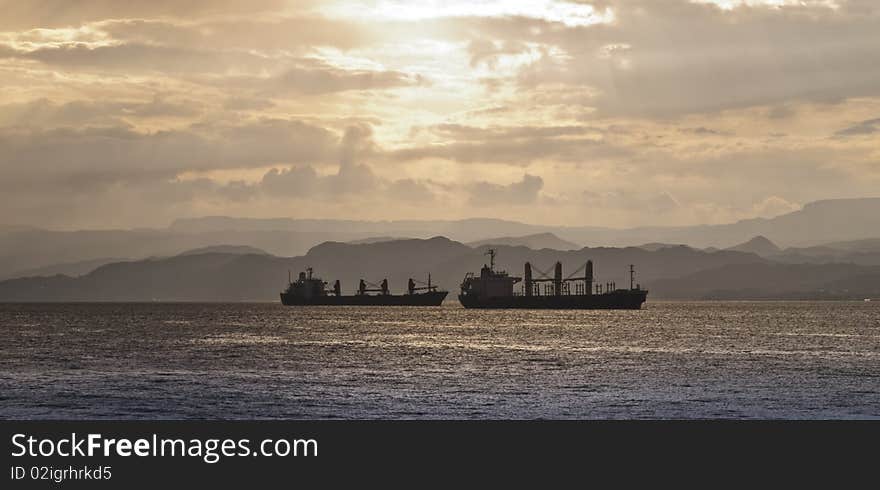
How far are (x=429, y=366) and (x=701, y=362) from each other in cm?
2485

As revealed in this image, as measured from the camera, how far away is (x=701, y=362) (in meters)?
89.4

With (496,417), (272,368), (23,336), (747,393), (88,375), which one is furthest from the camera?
(23,336)
